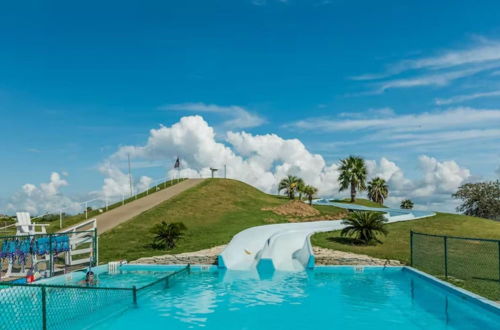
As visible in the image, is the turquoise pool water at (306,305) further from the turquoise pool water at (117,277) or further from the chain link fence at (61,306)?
the turquoise pool water at (117,277)

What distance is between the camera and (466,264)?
16.8 meters

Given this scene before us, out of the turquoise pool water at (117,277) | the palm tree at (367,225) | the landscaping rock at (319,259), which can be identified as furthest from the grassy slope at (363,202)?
the turquoise pool water at (117,277)

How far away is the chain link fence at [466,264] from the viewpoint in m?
12.5

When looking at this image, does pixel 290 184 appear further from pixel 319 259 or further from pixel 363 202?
pixel 319 259

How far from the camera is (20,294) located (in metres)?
11.4


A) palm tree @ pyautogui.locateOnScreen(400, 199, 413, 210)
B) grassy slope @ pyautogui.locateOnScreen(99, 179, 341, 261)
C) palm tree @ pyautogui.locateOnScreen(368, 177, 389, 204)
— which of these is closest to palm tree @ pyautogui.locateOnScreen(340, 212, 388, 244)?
grassy slope @ pyautogui.locateOnScreen(99, 179, 341, 261)

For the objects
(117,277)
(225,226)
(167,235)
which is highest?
(167,235)

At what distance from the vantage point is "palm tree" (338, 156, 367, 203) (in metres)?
60.8

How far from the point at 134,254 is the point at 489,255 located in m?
18.2

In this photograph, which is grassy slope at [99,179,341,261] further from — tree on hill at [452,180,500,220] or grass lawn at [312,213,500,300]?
tree on hill at [452,180,500,220]

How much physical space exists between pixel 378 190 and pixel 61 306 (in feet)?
220

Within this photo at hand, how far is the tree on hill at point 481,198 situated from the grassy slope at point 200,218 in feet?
103

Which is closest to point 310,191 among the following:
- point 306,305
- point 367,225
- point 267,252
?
point 367,225

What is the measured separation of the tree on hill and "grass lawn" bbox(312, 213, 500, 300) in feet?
94.6
